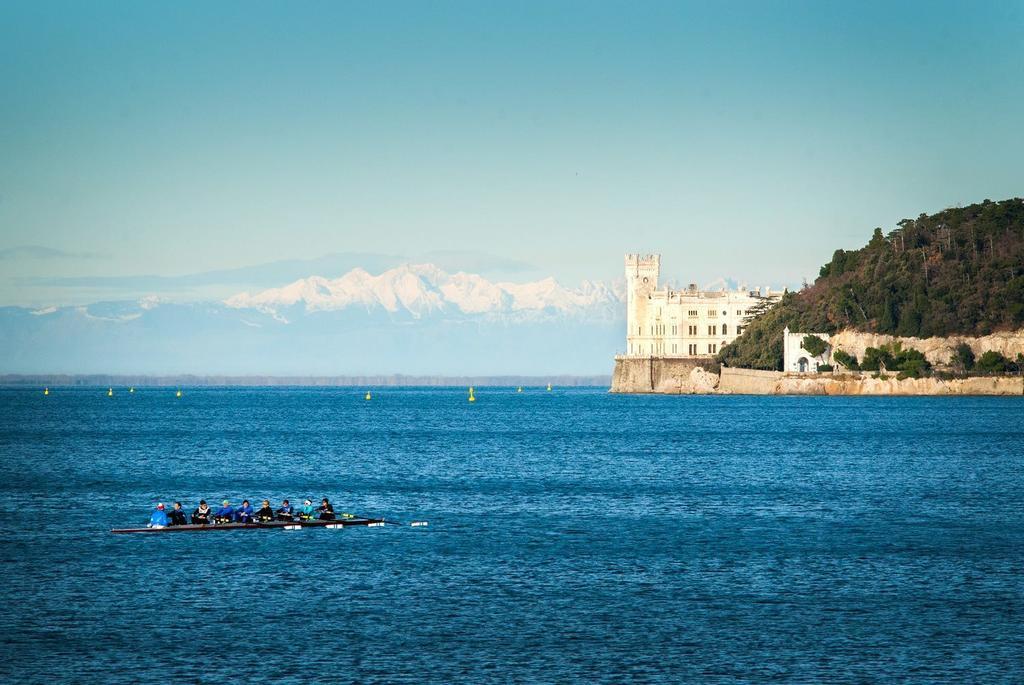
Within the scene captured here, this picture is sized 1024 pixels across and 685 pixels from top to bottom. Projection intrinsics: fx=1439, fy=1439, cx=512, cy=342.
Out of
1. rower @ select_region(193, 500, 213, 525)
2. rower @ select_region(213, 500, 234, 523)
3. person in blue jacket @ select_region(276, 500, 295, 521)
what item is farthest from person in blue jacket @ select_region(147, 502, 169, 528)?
person in blue jacket @ select_region(276, 500, 295, 521)

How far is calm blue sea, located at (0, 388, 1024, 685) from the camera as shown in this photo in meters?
31.2

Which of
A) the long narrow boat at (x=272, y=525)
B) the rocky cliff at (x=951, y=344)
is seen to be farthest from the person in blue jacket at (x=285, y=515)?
the rocky cliff at (x=951, y=344)

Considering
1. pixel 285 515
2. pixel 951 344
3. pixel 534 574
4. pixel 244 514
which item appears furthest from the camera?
pixel 951 344

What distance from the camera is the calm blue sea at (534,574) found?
31203 millimetres

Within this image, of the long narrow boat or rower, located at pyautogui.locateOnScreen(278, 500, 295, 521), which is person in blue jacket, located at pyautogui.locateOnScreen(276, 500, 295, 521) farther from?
the long narrow boat

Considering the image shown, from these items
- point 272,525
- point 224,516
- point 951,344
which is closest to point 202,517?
point 224,516

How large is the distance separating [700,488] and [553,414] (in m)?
108

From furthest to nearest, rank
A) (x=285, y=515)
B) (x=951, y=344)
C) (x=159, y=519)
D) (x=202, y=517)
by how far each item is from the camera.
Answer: (x=951, y=344), (x=285, y=515), (x=202, y=517), (x=159, y=519)

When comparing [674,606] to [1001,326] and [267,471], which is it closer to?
[267,471]

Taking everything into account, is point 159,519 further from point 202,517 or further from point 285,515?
point 285,515

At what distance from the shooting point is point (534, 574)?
41.8 metres

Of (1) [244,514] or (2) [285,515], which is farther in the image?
(2) [285,515]

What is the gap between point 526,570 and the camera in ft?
139

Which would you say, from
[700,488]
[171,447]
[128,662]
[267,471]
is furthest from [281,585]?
[171,447]
